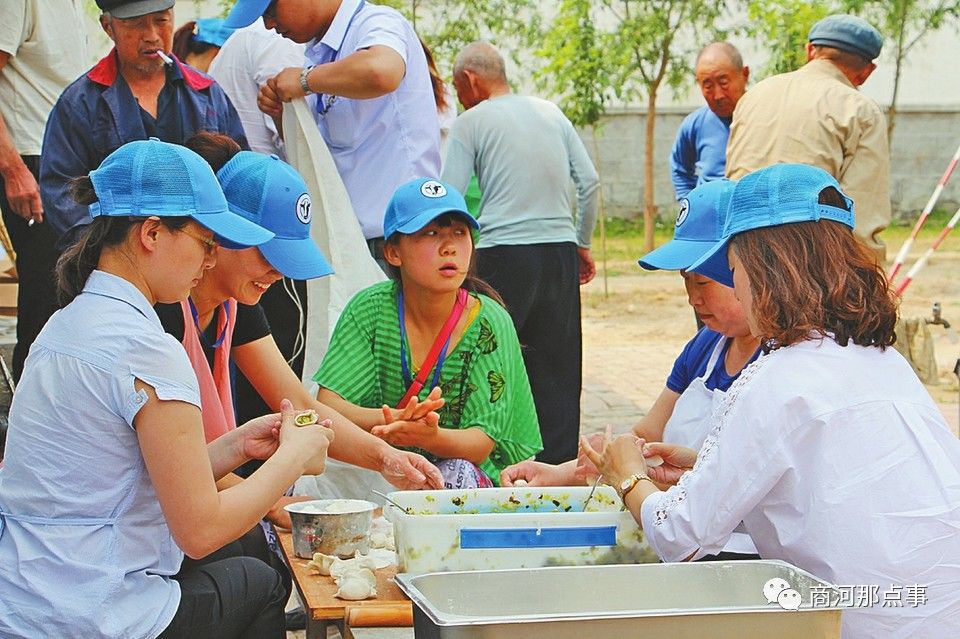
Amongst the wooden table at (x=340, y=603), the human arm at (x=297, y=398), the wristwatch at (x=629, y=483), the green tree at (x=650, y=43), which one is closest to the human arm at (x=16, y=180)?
the human arm at (x=297, y=398)

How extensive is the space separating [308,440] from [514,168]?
3.13m

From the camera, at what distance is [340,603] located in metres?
2.38

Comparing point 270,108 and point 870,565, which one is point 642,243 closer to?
point 270,108

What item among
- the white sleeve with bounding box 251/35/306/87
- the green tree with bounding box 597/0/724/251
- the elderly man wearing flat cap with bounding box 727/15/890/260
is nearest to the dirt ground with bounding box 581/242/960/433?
the green tree with bounding box 597/0/724/251

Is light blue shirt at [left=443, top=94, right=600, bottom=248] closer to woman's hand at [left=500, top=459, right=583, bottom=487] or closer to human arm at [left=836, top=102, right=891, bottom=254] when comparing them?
human arm at [left=836, top=102, right=891, bottom=254]

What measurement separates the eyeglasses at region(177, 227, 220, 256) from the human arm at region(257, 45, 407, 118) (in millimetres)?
1795

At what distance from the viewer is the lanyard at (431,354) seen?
11.9 feet

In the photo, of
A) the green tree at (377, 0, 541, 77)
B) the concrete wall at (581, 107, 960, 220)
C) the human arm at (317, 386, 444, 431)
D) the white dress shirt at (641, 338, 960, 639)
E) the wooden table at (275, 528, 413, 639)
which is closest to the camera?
the white dress shirt at (641, 338, 960, 639)

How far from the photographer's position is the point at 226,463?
2738mm

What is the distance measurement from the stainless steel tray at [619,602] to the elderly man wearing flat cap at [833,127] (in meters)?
3.47

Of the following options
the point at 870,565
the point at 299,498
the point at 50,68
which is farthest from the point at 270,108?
the point at 870,565

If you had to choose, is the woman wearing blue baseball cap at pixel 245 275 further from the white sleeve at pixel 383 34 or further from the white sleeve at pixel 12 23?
the white sleeve at pixel 12 23

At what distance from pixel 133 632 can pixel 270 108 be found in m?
2.54

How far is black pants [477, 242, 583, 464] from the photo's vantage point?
5.48 meters
